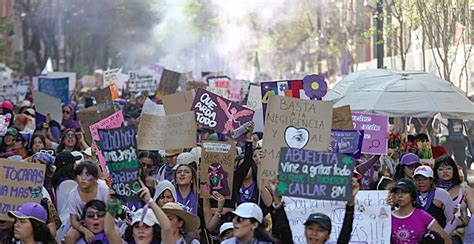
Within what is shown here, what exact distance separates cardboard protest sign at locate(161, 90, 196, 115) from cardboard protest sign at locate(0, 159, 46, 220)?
5.02 m

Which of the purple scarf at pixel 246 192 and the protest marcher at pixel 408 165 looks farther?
the protest marcher at pixel 408 165

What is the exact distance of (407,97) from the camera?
51.1 feet

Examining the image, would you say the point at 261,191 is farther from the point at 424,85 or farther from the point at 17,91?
the point at 17,91

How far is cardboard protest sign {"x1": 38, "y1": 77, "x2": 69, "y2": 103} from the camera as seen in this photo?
24.9 metres

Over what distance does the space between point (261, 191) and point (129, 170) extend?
1.53 m

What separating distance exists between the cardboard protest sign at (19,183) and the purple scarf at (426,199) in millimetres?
3074

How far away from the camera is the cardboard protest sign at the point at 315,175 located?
27.1 ft

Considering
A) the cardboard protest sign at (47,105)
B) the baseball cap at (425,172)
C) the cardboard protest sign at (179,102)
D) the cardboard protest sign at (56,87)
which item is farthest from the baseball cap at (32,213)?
the cardboard protest sign at (56,87)

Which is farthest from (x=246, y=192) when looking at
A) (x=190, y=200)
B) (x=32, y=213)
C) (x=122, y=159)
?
(x=32, y=213)

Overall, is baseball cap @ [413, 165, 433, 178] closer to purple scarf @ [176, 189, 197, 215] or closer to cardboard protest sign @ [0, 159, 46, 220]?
purple scarf @ [176, 189, 197, 215]

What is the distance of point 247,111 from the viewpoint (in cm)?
1341

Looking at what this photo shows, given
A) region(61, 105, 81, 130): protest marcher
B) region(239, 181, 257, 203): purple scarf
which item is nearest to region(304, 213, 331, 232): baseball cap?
region(239, 181, 257, 203): purple scarf

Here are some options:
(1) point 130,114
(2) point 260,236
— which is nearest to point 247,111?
(2) point 260,236

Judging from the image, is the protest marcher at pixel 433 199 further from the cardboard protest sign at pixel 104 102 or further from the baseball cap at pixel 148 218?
the cardboard protest sign at pixel 104 102
